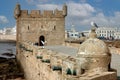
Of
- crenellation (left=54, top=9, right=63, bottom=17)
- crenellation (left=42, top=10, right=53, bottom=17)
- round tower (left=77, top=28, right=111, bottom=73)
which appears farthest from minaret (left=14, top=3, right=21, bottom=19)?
round tower (left=77, top=28, right=111, bottom=73)

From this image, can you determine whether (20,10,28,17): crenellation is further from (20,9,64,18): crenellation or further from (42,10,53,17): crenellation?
(42,10,53,17): crenellation

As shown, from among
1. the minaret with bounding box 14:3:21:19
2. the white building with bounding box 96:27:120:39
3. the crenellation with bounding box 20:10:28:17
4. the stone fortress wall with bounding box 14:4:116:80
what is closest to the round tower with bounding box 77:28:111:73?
the stone fortress wall with bounding box 14:4:116:80

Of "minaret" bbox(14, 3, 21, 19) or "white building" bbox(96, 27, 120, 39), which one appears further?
"white building" bbox(96, 27, 120, 39)

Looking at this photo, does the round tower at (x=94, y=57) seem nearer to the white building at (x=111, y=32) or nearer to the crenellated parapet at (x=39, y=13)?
the crenellated parapet at (x=39, y=13)

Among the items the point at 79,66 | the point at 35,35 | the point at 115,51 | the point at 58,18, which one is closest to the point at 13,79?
the point at 35,35

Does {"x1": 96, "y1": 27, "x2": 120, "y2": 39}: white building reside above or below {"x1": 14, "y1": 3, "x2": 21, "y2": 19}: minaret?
below

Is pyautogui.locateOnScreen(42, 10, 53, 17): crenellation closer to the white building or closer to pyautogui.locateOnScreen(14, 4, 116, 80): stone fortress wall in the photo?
pyautogui.locateOnScreen(14, 4, 116, 80): stone fortress wall

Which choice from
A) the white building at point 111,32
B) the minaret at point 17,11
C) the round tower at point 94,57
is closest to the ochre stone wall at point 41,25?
the minaret at point 17,11

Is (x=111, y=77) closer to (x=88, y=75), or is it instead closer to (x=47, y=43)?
(x=88, y=75)

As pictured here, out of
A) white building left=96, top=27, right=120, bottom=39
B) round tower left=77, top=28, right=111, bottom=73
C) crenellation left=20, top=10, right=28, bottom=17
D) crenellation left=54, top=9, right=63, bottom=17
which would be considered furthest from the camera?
white building left=96, top=27, right=120, bottom=39

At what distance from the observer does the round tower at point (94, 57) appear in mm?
6883

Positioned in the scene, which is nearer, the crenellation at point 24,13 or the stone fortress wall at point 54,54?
the stone fortress wall at point 54,54

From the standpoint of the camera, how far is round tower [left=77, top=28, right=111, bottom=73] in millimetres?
6883

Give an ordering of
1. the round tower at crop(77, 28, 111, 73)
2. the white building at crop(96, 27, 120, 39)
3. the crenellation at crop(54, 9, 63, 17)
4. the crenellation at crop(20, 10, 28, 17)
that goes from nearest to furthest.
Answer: the round tower at crop(77, 28, 111, 73) → the crenellation at crop(20, 10, 28, 17) → the crenellation at crop(54, 9, 63, 17) → the white building at crop(96, 27, 120, 39)
